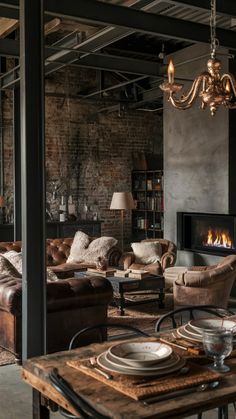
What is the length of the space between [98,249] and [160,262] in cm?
95

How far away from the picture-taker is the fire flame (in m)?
8.27

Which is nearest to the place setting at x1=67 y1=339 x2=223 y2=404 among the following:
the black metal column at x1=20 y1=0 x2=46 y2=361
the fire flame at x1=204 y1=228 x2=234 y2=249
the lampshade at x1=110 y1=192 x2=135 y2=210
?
the black metal column at x1=20 y1=0 x2=46 y2=361

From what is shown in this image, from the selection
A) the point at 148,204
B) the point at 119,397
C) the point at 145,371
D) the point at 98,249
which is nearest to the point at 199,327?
the point at 145,371

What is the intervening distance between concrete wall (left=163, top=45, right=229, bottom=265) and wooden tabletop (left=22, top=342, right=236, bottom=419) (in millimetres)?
6234

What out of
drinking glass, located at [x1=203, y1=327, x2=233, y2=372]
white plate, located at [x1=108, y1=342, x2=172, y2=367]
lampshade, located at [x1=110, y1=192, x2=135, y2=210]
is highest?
lampshade, located at [x1=110, y1=192, x2=135, y2=210]

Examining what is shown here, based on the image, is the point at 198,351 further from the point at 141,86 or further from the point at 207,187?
the point at 141,86

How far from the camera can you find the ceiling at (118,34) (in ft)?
15.5

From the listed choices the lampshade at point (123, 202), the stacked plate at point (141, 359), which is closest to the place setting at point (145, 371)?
the stacked plate at point (141, 359)

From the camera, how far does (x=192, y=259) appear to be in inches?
348

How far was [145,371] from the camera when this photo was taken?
6.07 feet

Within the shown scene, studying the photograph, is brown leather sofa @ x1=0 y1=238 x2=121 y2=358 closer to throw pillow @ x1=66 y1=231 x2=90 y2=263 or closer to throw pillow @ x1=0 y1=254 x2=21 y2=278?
throw pillow @ x1=0 y1=254 x2=21 y2=278

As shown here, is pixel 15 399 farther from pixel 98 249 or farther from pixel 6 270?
pixel 98 249

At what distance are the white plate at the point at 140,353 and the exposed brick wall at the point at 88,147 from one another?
942 centimetres

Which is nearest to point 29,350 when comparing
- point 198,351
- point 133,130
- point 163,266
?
point 198,351
